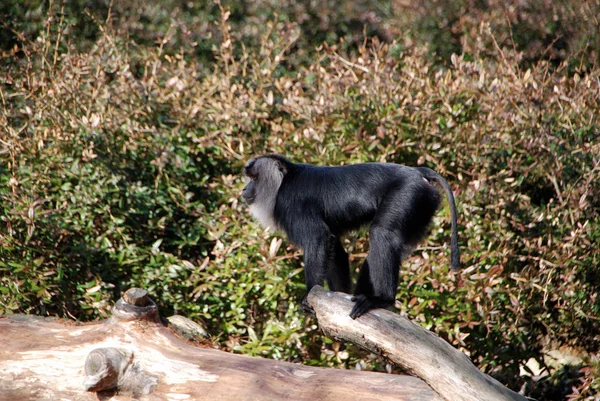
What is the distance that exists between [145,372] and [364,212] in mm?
1828

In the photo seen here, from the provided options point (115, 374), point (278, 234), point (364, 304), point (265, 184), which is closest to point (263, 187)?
point (265, 184)

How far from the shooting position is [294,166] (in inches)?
191

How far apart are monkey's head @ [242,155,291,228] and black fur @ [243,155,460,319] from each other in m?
0.02

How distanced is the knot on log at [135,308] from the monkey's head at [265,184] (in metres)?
1.30

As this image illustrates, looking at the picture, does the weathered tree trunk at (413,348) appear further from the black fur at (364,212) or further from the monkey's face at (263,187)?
the monkey's face at (263,187)

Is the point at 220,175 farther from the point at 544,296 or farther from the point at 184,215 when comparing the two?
the point at 544,296

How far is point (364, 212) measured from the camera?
459 centimetres

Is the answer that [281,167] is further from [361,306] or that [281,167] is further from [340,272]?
[361,306]

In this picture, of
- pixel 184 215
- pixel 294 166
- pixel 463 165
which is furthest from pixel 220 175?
pixel 463 165

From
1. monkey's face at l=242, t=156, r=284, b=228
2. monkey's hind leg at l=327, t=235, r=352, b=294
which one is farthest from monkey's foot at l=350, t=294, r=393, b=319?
monkey's face at l=242, t=156, r=284, b=228

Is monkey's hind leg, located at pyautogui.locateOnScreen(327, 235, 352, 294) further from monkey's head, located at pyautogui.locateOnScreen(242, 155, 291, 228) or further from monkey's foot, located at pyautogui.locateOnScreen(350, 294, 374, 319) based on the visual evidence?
monkey's foot, located at pyautogui.locateOnScreen(350, 294, 374, 319)

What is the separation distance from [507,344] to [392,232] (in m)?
2.08

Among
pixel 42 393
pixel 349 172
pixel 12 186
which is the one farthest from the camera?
pixel 12 186

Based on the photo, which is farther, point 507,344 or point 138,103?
point 138,103
